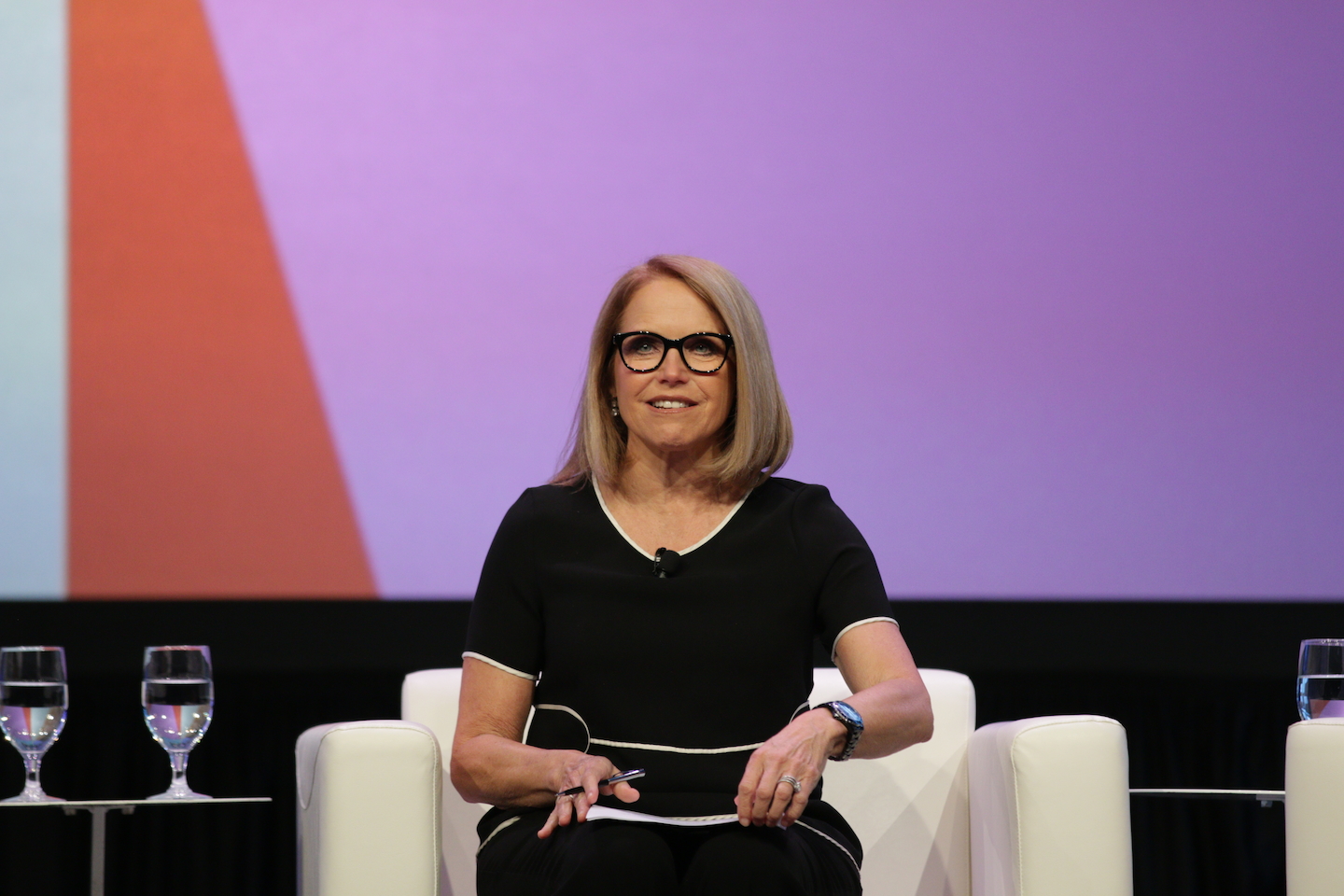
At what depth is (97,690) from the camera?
113 inches

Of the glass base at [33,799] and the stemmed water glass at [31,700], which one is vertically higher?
the stemmed water glass at [31,700]

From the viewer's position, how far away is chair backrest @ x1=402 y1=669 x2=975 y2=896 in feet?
7.18

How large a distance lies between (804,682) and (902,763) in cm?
40

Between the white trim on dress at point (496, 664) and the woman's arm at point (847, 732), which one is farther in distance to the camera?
the white trim on dress at point (496, 664)

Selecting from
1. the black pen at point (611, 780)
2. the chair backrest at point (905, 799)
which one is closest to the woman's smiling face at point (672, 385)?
the black pen at point (611, 780)

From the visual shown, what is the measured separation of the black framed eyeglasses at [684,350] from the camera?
1925 mm

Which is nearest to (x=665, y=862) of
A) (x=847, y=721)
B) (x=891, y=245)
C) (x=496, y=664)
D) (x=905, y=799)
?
(x=847, y=721)

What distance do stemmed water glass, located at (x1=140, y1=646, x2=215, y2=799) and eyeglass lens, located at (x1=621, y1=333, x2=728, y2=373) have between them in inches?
30.9

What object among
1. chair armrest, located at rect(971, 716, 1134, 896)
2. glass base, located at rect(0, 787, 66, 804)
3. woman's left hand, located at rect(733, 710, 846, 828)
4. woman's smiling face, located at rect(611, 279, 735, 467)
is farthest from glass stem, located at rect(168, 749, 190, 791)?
chair armrest, located at rect(971, 716, 1134, 896)

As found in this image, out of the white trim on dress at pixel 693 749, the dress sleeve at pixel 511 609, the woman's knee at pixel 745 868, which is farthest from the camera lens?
the dress sleeve at pixel 511 609

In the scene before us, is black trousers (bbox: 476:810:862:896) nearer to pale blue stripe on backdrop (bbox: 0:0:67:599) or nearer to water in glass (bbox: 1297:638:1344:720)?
water in glass (bbox: 1297:638:1344:720)

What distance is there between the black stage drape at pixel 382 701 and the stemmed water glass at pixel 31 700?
0.79 meters

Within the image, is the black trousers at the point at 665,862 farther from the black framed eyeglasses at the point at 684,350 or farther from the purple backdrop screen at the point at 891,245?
the purple backdrop screen at the point at 891,245

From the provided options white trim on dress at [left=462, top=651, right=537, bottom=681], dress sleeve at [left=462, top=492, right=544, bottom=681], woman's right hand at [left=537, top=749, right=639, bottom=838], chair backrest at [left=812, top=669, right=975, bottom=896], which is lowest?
chair backrest at [left=812, top=669, right=975, bottom=896]
